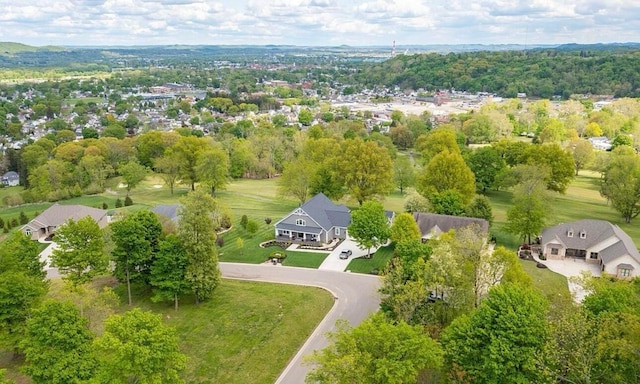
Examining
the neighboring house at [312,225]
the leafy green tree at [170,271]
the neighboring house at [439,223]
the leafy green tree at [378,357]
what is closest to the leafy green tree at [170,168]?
the neighboring house at [312,225]

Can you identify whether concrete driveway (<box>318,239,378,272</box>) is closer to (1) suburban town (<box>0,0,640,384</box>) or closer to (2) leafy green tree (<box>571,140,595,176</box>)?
(1) suburban town (<box>0,0,640,384</box>)

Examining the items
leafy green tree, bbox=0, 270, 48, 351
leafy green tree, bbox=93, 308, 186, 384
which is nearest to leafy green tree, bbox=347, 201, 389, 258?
leafy green tree, bbox=93, 308, 186, 384

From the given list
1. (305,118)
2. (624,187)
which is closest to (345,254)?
(624,187)

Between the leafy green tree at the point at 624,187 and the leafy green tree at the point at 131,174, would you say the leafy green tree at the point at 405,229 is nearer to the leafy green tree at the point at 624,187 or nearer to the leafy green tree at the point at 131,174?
the leafy green tree at the point at 624,187

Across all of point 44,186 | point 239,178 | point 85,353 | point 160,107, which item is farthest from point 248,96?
point 85,353

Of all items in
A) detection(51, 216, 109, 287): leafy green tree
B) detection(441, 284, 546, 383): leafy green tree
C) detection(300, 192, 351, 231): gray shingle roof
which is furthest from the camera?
detection(300, 192, 351, 231): gray shingle roof

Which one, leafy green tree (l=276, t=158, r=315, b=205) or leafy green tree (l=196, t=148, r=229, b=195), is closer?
leafy green tree (l=276, t=158, r=315, b=205)

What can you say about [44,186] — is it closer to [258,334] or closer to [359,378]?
[258,334]

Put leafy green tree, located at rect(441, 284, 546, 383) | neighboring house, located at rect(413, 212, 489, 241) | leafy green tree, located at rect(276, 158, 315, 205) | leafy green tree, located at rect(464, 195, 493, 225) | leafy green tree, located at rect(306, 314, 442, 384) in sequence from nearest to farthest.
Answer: leafy green tree, located at rect(306, 314, 442, 384)
leafy green tree, located at rect(441, 284, 546, 383)
neighboring house, located at rect(413, 212, 489, 241)
leafy green tree, located at rect(464, 195, 493, 225)
leafy green tree, located at rect(276, 158, 315, 205)

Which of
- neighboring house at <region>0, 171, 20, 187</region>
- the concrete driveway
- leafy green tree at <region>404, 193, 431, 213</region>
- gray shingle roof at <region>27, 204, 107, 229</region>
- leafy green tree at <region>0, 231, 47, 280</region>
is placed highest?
leafy green tree at <region>0, 231, 47, 280</region>
